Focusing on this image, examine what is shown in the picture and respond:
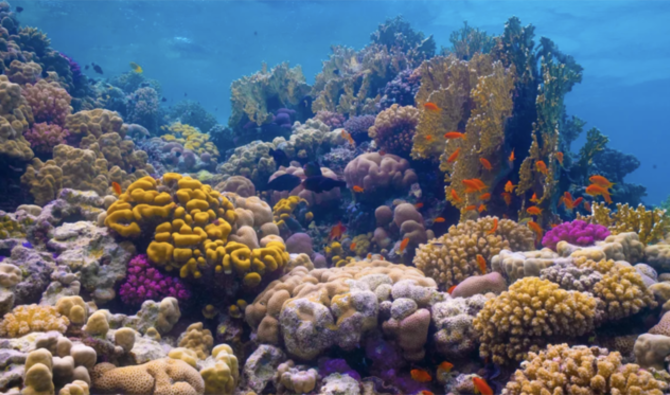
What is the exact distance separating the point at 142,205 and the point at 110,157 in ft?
15.8

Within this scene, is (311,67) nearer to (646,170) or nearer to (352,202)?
(352,202)

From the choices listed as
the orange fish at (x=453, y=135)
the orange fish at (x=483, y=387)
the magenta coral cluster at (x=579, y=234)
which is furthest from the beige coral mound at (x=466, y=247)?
the orange fish at (x=483, y=387)

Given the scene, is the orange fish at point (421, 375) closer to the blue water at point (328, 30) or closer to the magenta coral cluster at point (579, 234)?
the magenta coral cluster at point (579, 234)

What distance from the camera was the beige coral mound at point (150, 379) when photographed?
2535mm

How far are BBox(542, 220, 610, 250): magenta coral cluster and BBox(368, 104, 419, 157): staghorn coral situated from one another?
3.76m

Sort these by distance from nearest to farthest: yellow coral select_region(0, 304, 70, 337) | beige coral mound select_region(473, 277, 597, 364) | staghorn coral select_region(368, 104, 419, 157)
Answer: yellow coral select_region(0, 304, 70, 337) < beige coral mound select_region(473, 277, 597, 364) < staghorn coral select_region(368, 104, 419, 157)

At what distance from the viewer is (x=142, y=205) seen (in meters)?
4.53

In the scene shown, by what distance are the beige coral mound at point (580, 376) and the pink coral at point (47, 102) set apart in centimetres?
1001

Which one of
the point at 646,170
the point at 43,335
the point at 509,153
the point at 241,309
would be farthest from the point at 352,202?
the point at 646,170

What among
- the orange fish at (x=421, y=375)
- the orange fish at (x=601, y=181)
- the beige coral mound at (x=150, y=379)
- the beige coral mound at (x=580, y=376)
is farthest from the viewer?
the orange fish at (x=601, y=181)

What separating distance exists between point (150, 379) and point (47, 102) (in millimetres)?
8329

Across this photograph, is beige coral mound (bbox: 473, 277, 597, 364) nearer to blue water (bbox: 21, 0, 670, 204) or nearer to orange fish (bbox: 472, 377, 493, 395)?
orange fish (bbox: 472, 377, 493, 395)

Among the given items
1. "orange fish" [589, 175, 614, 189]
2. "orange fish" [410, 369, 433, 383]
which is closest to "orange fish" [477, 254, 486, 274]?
"orange fish" [410, 369, 433, 383]

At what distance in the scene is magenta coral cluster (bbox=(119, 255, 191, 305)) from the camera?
13.9 feet
